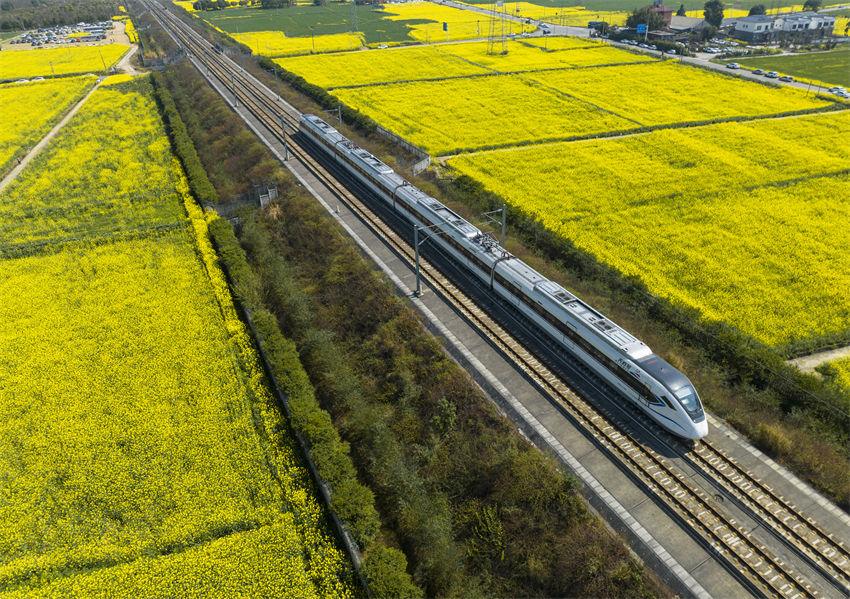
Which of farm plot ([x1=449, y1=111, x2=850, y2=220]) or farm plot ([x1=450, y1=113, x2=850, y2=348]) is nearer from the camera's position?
farm plot ([x1=450, y1=113, x2=850, y2=348])

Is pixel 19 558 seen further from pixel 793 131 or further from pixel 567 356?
pixel 793 131

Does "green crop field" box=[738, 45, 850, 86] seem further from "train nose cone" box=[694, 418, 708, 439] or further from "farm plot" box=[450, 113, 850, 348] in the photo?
"train nose cone" box=[694, 418, 708, 439]

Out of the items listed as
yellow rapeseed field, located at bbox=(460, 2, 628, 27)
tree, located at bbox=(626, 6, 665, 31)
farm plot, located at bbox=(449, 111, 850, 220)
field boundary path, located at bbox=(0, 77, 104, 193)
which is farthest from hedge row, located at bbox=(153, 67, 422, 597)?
yellow rapeseed field, located at bbox=(460, 2, 628, 27)

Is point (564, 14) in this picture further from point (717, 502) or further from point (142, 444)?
point (142, 444)

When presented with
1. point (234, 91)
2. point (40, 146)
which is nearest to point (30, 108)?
point (40, 146)

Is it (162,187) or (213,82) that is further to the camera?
(213,82)

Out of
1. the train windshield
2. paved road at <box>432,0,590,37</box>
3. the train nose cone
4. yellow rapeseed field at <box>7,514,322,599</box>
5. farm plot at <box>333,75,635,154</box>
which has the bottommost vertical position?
yellow rapeseed field at <box>7,514,322,599</box>

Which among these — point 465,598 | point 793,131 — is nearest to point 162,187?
point 465,598

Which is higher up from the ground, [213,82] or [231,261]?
[213,82]
